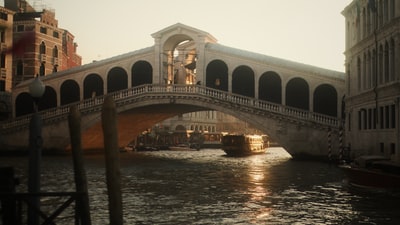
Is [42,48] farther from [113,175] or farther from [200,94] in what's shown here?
[113,175]

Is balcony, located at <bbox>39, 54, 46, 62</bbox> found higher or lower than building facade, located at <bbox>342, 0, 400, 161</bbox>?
higher

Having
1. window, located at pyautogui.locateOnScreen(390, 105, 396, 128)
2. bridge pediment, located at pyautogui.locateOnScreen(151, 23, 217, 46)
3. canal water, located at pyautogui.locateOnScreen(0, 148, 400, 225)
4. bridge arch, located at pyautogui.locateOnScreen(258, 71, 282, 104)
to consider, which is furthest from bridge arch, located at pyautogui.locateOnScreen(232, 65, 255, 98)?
canal water, located at pyautogui.locateOnScreen(0, 148, 400, 225)

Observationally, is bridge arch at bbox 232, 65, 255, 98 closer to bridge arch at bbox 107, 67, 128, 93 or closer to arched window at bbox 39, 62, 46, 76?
bridge arch at bbox 107, 67, 128, 93

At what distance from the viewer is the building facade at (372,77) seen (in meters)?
21.8

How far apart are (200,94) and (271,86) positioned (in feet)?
18.1

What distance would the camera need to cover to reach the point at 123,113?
118ft

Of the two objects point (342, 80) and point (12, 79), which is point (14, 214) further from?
point (12, 79)

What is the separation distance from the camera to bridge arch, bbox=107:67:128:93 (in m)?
39.8

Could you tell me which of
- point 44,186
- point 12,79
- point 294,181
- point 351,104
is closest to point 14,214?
point 44,186

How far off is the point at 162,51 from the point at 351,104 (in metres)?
14.5

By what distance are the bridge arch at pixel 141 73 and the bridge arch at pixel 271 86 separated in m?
8.18

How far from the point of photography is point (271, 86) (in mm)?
36250

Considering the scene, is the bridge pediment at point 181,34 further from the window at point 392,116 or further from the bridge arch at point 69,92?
the window at point 392,116

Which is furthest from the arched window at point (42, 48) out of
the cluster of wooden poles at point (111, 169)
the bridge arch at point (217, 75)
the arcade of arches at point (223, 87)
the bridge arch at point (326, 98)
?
the cluster of wooden poles at point (111, 169)
